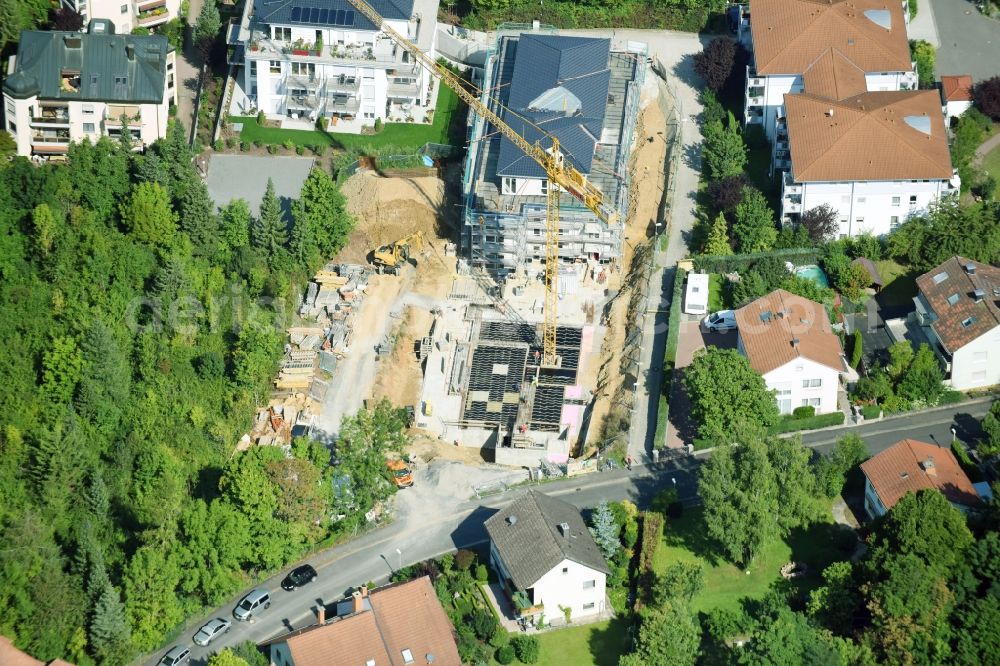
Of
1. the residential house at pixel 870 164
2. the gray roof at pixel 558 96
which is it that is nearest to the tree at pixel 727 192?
the residential house at pixel 870 164

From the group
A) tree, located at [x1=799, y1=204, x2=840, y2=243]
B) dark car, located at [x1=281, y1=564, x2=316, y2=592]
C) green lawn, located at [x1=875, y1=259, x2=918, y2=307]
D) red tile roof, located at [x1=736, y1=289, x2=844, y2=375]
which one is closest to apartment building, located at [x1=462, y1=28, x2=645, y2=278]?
tree, located at [x1=799, y1=204, x2=840, y2=243]

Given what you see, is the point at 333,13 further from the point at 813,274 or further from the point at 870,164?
the point at 870,164

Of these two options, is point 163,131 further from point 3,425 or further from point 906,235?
point 906,235

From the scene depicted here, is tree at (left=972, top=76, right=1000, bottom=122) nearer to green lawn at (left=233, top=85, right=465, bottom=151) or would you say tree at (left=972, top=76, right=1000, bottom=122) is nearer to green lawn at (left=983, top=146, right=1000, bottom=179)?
green lawn at (left=983, top=146, right=1000, bottom=179)

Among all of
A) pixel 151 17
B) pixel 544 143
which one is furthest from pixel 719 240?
pixel 151 17

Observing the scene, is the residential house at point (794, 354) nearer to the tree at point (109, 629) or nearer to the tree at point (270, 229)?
the tree at point (270, 229)
